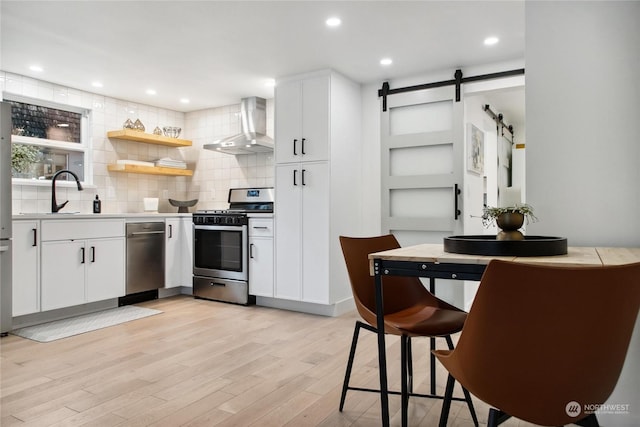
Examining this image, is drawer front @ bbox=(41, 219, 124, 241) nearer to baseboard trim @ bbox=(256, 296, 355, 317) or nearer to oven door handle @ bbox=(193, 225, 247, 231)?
oven door handle @ bbox=(193, 225, 247, 231)

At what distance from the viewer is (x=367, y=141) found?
4488mm

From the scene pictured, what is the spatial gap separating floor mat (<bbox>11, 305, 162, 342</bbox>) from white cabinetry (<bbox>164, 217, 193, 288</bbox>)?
621 millimetres

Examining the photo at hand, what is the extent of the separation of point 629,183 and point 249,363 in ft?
7.43

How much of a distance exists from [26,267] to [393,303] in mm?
3006

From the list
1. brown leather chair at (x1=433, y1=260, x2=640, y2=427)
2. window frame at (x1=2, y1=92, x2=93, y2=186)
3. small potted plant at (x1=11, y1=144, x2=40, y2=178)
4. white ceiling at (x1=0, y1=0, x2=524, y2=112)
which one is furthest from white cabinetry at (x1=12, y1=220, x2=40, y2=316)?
brown leather chair at (x1=433, y1=260, x2=640, y2=427)

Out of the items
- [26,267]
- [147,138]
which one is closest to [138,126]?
[147,138]

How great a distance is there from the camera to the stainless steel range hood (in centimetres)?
473

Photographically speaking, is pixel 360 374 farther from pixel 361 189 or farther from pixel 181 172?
pixel 181 172

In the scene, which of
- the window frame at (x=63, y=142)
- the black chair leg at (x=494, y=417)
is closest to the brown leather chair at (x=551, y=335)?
the black chair leg at (x=494, y=417)

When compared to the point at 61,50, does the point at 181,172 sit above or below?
below

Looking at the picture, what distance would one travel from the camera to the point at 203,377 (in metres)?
2.47

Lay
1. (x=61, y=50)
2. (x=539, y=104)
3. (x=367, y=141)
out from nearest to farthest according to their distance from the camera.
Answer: (x=539, y=104) < (x=61, y=50) < (x=367, y=141)

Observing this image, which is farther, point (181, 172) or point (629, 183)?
point (181, 172)

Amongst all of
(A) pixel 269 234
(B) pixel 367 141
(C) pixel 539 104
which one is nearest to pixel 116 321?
(A) pixel 269 234
